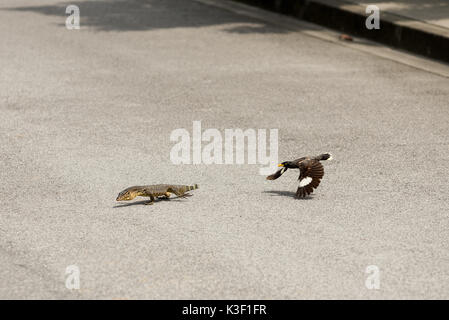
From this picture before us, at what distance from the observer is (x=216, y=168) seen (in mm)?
7531

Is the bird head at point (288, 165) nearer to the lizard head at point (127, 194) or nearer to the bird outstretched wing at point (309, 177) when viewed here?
the bird outstretched wing at point (309, 177)

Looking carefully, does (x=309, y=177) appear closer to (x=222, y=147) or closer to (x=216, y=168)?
(x=216, y=168)

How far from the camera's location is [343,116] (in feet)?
30.0

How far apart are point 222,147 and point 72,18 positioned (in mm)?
7034

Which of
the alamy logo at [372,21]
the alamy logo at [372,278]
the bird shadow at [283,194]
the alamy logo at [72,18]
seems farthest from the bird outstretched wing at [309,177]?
the alamy logo at [72,18]

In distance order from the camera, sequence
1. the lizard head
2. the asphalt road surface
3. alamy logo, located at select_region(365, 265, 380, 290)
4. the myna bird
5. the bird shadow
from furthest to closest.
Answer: the bird shadow, the myna bird, the lizard head, the asphalt road surface, alamy logo, located at select_region(365, 265, 380, 290)

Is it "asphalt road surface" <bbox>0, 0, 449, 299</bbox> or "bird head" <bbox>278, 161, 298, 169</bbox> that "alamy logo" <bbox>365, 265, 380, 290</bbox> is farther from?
"bird head" <bbox>278, 161, 298, 169</bbox>

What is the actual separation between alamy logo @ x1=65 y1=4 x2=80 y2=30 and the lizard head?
293 inches

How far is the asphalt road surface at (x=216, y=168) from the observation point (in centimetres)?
543

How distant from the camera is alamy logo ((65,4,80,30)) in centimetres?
1368

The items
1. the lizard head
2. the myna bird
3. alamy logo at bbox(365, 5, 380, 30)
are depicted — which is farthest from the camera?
alamy logo at bbox(365, 5, 380, 30)

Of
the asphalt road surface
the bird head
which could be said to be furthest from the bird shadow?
the bird head

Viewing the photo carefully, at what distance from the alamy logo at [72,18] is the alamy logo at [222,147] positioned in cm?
550
